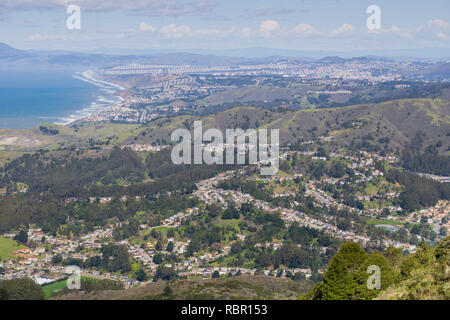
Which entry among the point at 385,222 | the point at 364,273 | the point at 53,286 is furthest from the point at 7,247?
the point at 385,222

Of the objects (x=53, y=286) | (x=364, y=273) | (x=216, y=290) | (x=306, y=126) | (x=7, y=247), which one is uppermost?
(x=306, y=126)

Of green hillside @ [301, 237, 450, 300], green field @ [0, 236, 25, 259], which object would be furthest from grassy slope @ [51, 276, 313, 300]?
green field @ [0, 236, 25, 259]

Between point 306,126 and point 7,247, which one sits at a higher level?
point 306,126

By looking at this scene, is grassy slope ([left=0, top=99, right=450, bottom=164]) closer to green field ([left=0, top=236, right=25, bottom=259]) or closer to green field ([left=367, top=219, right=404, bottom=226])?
green field ([left=367, top=219, right=404, bottom=226])

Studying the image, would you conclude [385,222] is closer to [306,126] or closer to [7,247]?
[7,247]

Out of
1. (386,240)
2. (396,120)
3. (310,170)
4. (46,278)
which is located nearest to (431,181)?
(310,170)

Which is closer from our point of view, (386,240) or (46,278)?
(46,278)

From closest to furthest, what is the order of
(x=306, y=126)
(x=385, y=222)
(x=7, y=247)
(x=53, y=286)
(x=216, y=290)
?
(x=216, y=290) → (x=53, y=286) → (x=7, y=247) → (x=385, y=222) → (x=306, y=126)
